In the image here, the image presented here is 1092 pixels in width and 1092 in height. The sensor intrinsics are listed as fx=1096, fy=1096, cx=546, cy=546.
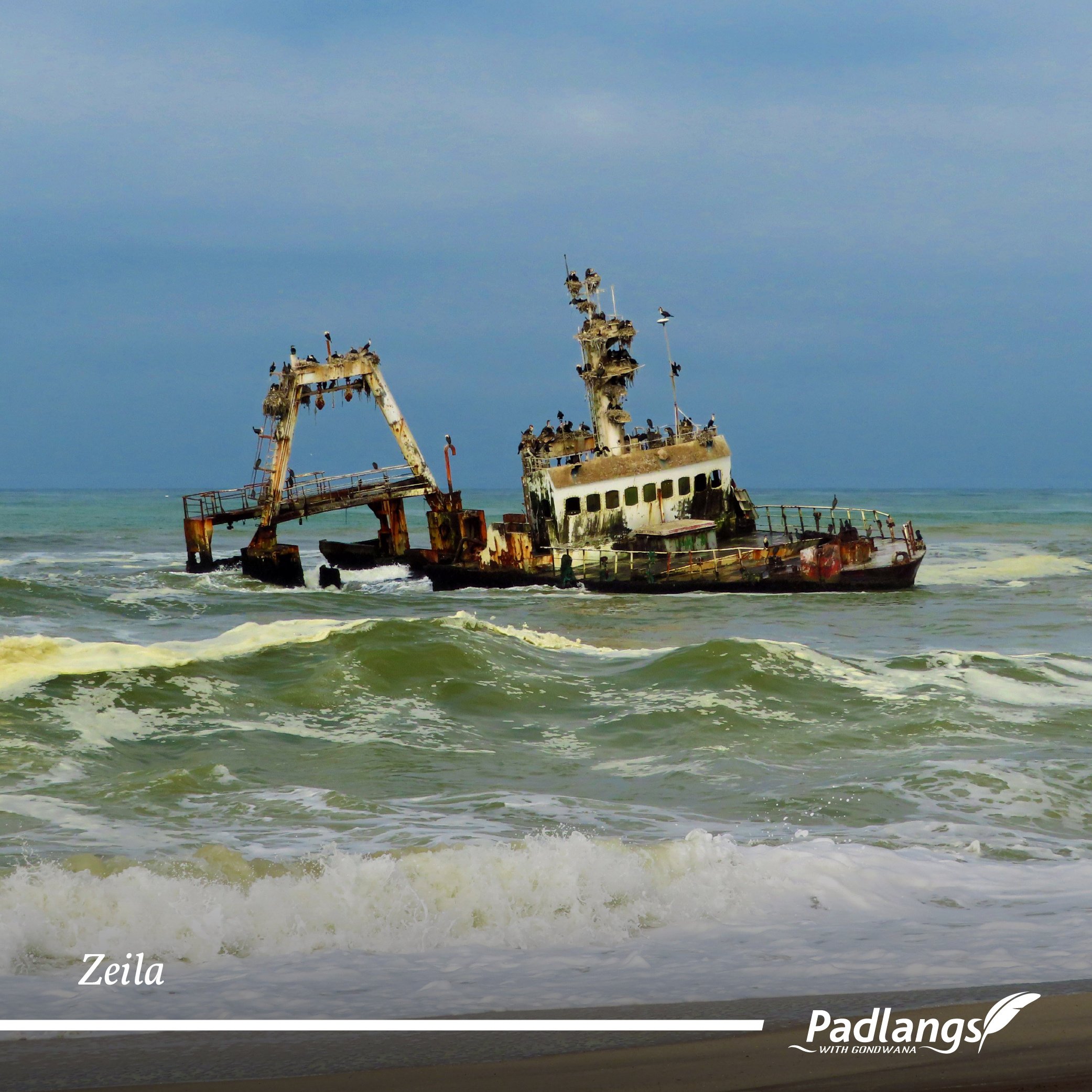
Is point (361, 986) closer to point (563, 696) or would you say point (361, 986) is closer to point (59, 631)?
point (563, 696)

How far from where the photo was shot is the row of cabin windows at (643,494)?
31.3 meters

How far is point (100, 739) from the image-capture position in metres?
12.1

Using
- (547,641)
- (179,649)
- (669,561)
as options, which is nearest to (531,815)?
(547,641)

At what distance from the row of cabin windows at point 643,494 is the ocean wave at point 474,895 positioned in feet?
77.9

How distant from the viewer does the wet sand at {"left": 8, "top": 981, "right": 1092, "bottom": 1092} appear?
3990 millimetres

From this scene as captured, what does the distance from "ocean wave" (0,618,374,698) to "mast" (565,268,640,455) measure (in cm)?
1527

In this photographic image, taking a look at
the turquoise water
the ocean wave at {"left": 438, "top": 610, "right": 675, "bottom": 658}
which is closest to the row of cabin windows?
the turquoise water

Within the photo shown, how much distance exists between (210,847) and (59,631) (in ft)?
56.2

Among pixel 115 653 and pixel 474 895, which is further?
pixel 115 653

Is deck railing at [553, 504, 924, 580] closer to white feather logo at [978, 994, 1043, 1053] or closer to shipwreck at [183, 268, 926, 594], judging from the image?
shipwreck at [183, 268, 926, 594]

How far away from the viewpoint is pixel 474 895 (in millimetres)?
6805

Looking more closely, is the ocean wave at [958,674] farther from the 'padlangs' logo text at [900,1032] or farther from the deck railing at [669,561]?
the deck railing at [669,561]

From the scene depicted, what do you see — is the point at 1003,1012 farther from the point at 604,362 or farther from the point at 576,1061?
the point at 604,362

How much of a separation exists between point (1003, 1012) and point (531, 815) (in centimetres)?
513
